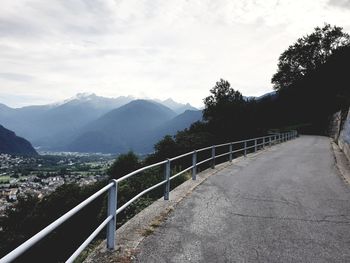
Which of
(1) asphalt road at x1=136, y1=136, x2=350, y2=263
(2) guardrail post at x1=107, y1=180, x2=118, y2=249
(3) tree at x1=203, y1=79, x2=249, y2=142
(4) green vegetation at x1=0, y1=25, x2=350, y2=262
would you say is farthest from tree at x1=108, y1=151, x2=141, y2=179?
(2) guardrail post at x1=107, y1=180, x2=118, y2=249

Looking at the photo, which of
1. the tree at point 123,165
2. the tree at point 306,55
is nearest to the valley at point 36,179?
the tree at point 123,165

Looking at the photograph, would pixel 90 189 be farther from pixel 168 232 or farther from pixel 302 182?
pixel 168 232

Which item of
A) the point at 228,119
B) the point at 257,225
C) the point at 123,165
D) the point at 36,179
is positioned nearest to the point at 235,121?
the point at 228,119

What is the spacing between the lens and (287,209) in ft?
27.9

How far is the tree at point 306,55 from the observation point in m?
79.6

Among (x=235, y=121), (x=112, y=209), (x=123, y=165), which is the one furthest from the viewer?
(x=235, y=121)

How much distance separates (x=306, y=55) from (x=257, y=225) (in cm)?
8170

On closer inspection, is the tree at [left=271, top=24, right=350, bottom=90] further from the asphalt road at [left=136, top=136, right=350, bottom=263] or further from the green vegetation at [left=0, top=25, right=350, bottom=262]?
the asphalt road at [left=136, top=136, right=350, bottom=263]

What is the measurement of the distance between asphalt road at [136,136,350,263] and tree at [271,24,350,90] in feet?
245

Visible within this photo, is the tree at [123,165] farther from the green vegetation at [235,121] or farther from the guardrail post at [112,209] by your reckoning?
the guardrail post at [112,209]

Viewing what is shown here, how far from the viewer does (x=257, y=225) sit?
23.3 ft

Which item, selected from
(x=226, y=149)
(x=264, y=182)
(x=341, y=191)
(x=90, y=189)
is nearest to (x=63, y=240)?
(x=90, y=189)

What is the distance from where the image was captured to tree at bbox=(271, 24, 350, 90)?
79625mm

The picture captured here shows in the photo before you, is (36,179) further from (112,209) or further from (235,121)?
(112,209)
